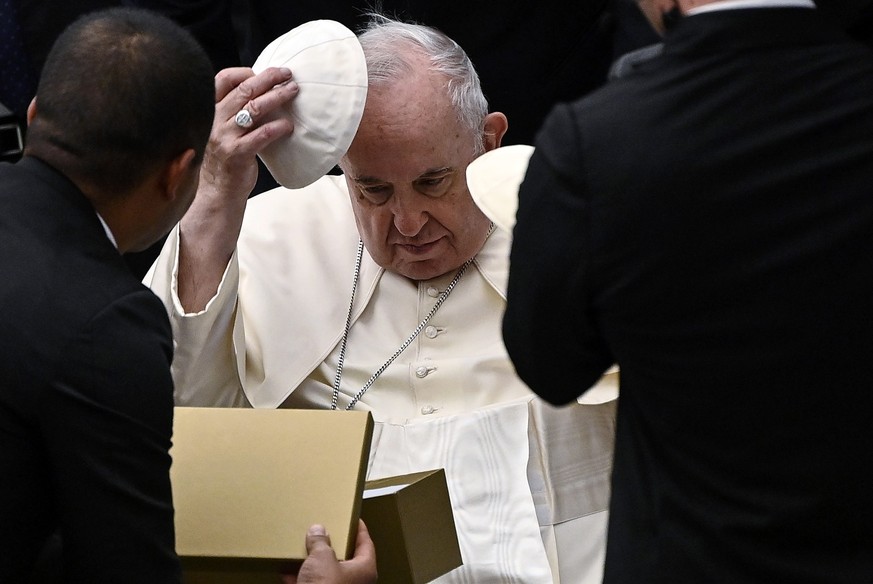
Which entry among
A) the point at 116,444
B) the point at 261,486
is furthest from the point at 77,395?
the point at 261,486

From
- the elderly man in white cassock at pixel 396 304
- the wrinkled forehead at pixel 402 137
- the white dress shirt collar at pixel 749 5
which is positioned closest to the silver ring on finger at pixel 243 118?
the elderly man in white cassock at pixel 396 304

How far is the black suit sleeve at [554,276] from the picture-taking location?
156 centimetres

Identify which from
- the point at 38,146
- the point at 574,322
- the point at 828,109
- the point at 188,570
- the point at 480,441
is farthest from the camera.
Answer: the point at 480,441

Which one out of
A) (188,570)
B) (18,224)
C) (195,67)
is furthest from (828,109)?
(188,570)

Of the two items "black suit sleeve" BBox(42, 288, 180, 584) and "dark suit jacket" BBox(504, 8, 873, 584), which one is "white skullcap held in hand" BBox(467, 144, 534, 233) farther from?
"black suit sleeve" BBox(42, 288, 180, 584)

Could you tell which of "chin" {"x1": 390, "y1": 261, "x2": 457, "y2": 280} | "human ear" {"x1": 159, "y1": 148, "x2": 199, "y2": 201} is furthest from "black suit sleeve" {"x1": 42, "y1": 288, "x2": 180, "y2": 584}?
"chin" {"x1": 390, "y1": 261, "x2": 457, "y2": 280}

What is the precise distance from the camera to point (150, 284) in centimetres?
292

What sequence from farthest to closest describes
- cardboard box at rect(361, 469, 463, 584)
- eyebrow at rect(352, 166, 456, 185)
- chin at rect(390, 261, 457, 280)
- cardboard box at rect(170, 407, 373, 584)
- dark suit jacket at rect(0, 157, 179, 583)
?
chin at rect(390, 261, 457, 280) < eyebrow at rect(352, 166, 456, 185) < cardboard box at rect(361, 469, 463, 584) < cardboard box at rect(170, 407, 373, 584) < dark suit jacket at rect(0, 157, 179, 583)

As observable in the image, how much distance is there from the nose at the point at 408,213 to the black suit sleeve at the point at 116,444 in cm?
106

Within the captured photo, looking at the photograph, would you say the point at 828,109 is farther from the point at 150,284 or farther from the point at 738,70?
the point at 150,284

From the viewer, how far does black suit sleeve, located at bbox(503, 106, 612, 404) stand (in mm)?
1558

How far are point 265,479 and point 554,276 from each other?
37.2 inches

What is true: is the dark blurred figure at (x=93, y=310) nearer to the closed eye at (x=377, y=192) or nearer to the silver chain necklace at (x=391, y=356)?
the closed eye at (x=377, y=192)

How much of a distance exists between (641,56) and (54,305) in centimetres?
87
